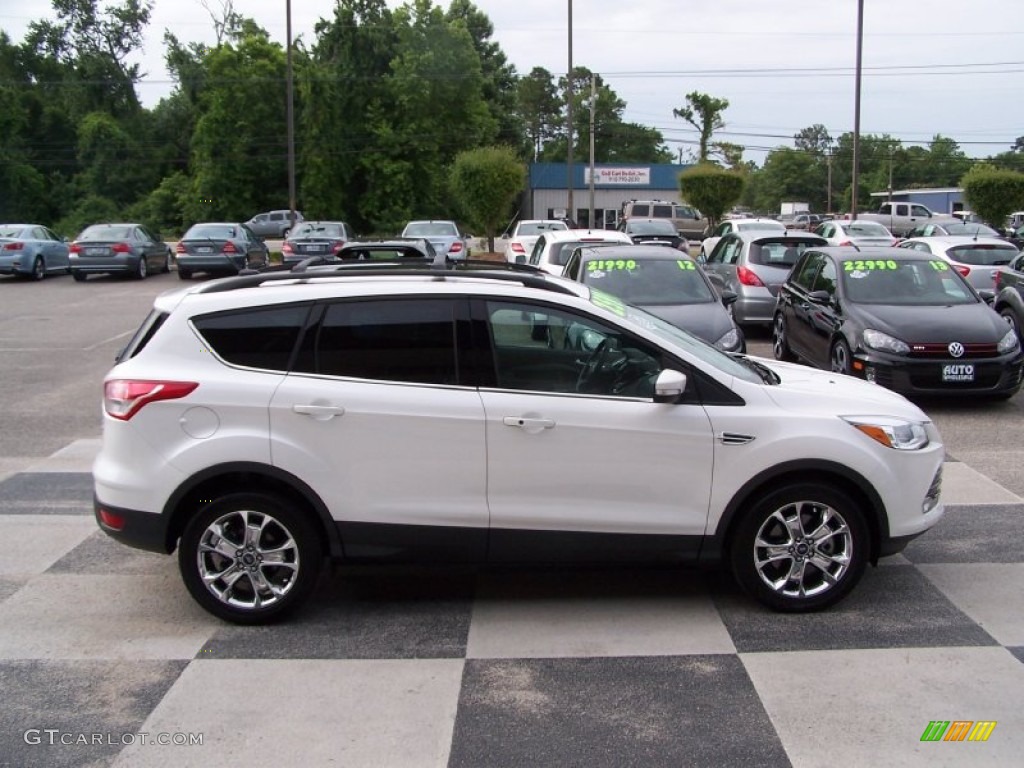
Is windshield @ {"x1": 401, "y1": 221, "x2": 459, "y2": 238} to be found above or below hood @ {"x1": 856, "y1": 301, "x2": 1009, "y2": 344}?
above

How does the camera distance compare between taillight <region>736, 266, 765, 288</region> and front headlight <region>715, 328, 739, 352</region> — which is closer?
front headlight <region>715, 328, 739, 352</region>

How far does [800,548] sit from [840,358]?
244 inches

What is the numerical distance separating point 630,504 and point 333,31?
5435 cm

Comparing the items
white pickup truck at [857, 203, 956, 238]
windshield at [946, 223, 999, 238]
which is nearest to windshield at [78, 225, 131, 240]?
windshield at [946, 223, 999, 238]

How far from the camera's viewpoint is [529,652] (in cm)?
478

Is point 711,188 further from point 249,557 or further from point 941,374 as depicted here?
point 249,557

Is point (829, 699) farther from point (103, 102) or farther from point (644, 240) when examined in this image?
point (103, 102)

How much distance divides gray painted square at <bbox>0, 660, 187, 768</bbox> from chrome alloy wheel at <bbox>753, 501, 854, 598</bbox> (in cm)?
285

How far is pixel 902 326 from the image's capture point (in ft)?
33.4

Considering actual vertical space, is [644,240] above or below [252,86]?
below

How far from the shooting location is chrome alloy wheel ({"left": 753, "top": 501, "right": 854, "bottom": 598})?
200 inches

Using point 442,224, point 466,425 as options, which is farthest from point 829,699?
point 442,224

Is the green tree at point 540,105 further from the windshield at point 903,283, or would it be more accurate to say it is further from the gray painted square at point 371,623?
the gray painted square at point 371,623

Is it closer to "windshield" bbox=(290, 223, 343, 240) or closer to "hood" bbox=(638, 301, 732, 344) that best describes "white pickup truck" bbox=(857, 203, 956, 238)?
"windshield" bbox=(290, 223, 343, 240)
